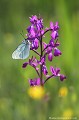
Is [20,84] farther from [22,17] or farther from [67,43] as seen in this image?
[22,17]

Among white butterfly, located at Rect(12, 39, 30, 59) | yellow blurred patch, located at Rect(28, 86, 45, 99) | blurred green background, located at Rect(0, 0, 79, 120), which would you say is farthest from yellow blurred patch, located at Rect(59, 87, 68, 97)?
white butterfly, located at Rect(12, 39, 30, 59)

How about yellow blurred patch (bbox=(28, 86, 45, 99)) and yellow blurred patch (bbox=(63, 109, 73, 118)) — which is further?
yellow blurred patch (bbox=(63, 109, 73, 118))

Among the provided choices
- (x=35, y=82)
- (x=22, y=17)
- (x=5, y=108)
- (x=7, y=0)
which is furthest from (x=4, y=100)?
(x=7, y=0)

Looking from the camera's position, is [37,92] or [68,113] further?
[68,113]

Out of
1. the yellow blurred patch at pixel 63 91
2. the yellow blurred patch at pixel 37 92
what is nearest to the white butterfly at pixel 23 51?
the yellow blurred patch at pixel 37 92

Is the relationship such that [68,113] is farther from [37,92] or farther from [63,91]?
[37,92]

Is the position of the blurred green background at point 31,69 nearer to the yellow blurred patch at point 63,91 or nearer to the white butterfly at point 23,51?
the yellow blurred patch at point 63,91

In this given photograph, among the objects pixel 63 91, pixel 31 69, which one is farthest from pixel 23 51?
pixel 31 69

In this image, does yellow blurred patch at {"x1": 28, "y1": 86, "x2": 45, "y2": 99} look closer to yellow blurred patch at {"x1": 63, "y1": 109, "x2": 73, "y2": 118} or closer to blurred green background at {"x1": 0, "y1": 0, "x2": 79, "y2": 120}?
blurred green background at {"x1": 0, "y1": 0, "x2": 79, "y2": 120}
